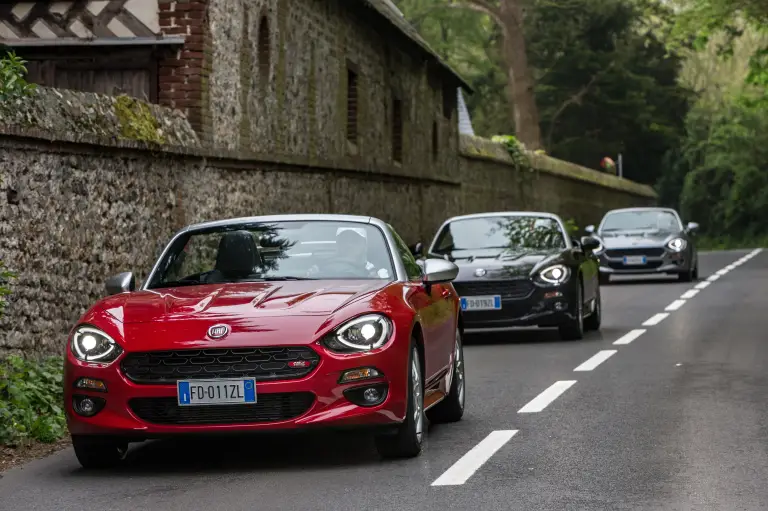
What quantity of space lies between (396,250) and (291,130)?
45.8ft

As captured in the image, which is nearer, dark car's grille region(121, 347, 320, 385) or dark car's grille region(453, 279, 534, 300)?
dark car's grille region(121, 347, 320, 385)

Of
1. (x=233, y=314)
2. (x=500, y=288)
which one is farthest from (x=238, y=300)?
(x=500, y=288)

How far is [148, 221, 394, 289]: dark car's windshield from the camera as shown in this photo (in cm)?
913

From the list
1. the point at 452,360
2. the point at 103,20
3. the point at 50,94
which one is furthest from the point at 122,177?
the point at 452,360

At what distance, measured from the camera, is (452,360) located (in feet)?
32.4

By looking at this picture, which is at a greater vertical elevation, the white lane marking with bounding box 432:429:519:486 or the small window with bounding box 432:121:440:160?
the small window with bounding box 432:121:440:160

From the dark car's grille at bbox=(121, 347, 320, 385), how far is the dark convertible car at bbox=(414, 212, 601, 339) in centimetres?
832

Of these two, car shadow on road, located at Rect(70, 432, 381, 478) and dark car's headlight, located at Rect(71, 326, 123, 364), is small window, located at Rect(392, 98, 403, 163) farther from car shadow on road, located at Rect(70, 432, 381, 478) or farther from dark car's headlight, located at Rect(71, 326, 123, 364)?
dark car's headlight, located at Rect(71, 326, 123, 364)

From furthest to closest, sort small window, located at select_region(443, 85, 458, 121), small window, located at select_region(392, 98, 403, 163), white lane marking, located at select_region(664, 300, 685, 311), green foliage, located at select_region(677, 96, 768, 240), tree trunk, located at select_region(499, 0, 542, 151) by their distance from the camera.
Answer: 1. green foliage, located at select_region(677, 96, 768, 240)
2. tree trunk, located at select_region(499, 0, 542, 151)
3. small window, located at select_region(443, 85, 458, 121)
4. small window, located at select_region(392, 98, 403, 163)
5. white lane marking, located at select_region(664, 300, 685, 311)

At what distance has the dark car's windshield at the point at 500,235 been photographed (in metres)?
17.2

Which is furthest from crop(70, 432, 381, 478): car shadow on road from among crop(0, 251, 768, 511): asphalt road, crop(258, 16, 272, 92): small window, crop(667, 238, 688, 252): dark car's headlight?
crop(667, 238, 688, 252): dark car's headlight

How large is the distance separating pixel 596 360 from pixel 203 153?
5886 millimetres

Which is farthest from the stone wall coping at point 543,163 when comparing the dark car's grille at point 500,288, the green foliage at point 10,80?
the green foliage at point 10,80

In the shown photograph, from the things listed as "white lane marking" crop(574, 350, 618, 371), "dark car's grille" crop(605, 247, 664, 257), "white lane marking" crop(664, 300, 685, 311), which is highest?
"dark car's grille" crop(605, 247, 664, 257)
